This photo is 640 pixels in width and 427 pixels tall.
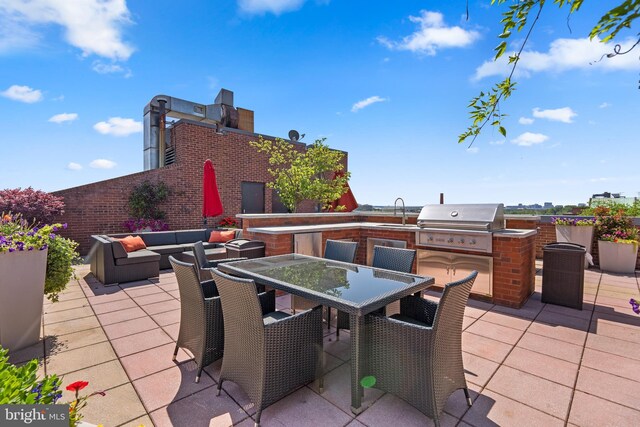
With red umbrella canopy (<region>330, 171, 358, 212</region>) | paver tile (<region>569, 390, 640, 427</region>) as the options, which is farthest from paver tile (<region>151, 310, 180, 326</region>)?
red umbrella canopy (<region>330, 171, 358, 212</region>)

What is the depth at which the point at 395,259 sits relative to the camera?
9.95 ft

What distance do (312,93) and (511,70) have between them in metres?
7.72

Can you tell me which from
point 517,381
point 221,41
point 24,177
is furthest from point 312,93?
point 517,381

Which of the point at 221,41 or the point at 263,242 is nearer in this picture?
the point at 263,242

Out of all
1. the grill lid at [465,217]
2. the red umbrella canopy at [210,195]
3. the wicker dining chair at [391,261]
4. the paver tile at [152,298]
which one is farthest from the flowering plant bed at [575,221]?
the paver tile at [152,298]

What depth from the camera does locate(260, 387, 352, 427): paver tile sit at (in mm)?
1761

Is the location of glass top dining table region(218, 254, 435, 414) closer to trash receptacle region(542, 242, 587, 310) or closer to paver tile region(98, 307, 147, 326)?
paver tile region(98, 307, 147, 326)

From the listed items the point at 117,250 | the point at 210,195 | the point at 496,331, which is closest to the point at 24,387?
the point at 496,331

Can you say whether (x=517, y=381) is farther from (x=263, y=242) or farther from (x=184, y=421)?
(x=263, y=242)

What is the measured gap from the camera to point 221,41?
277 inches

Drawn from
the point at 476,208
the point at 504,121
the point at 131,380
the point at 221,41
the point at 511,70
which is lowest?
the point at 131,380

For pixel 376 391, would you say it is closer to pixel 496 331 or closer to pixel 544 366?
pixel 544 366

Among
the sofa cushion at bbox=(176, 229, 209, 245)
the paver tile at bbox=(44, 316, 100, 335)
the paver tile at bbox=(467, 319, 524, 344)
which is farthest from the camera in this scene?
the sofa cushion at bbox=(176, 229, 209, 245)

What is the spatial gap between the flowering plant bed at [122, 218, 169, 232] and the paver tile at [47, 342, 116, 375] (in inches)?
233
